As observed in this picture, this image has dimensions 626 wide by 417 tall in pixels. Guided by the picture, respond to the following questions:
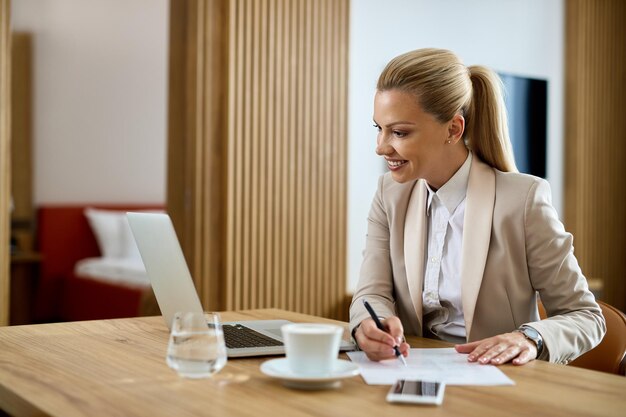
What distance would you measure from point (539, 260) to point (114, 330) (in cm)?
94

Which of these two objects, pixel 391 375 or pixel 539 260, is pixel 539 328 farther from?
pixel 391 375

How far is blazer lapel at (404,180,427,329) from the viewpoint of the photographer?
192 cm

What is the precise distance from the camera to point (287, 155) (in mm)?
4023

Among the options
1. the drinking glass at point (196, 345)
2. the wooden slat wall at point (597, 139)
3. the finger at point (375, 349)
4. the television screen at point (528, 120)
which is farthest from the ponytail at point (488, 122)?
the wooden slat wall at point (597, 139)

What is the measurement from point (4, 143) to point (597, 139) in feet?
12.0

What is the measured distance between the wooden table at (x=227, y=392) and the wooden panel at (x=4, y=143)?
2.04 m

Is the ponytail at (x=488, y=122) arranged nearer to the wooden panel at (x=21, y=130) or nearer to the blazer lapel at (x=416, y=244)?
the blazer lapel at (x=416, y=244)

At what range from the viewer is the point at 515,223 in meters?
1.82

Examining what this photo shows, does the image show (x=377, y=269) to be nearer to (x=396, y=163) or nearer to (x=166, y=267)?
(x=396, y=163)

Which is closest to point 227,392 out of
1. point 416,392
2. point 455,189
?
point 416,392

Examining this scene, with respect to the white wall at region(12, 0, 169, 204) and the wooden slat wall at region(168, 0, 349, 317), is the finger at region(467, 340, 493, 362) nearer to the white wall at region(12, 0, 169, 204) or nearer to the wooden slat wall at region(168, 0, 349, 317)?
the wooden slat wall at region(168, 0, 349, 317)

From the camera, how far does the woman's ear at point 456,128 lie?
1.91 meters

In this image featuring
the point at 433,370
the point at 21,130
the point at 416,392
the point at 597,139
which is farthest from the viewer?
the point at 21,130

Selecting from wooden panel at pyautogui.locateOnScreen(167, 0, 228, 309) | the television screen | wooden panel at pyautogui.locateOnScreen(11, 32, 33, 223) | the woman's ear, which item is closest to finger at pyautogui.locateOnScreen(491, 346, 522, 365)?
the woman's ear
